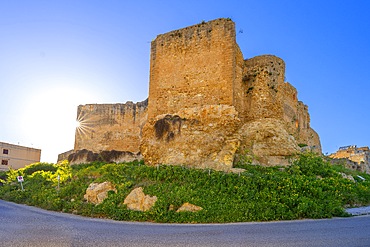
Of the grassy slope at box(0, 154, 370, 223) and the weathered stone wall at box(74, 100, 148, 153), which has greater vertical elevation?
the weathered stone wall at box(74, 100, 148, 153)

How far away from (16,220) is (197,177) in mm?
6224

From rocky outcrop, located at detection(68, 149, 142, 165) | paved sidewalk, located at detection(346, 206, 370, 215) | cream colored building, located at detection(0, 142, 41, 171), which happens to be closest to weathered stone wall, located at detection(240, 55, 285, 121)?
paved sidewalk, located at detection(346, 206, 370, 215)

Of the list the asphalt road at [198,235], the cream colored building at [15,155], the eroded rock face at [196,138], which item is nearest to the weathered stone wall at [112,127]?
the eroded rock face at [196,138]

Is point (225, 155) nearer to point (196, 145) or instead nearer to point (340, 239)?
point (196, 145)

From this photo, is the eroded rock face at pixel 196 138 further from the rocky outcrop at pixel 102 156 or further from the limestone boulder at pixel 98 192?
the rocky outcrop at pixel 102 156

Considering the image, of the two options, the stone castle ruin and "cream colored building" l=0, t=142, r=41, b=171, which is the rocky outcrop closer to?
the stone castle ruin

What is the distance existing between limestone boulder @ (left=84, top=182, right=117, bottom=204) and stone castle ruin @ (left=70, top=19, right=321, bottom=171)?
3392 millimetres

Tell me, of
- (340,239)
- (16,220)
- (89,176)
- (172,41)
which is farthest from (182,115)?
(340,239)

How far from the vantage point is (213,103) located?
51.0 ft

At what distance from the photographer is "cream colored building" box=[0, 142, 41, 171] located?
39750 mm

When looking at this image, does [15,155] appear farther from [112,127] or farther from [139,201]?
[139,201]

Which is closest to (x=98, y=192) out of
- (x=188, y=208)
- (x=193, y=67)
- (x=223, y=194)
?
(x=188, y=208)

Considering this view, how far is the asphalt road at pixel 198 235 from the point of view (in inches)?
240

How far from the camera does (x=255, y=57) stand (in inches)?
670
